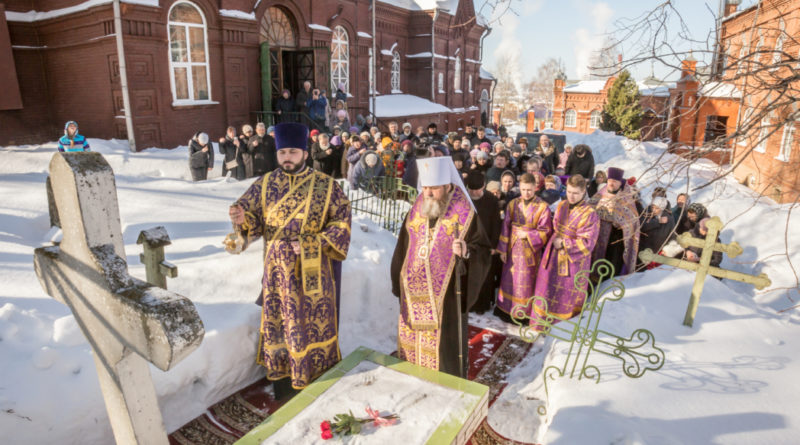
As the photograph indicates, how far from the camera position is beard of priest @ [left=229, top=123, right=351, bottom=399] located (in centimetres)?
356

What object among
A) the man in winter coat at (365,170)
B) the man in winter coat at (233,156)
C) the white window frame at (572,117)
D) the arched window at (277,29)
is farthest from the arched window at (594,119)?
the man in winter coat at (233,156)

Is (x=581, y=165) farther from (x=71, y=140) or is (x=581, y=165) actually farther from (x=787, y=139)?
(x=71, y=140)

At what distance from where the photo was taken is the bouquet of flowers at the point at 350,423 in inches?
101

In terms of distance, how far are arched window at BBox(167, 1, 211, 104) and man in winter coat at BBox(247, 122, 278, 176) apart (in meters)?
3.43

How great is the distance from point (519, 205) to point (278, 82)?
1067 cm

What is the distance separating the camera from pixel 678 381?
3.39 m

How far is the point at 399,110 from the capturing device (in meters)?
20.3

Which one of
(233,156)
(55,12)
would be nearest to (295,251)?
(233,156)

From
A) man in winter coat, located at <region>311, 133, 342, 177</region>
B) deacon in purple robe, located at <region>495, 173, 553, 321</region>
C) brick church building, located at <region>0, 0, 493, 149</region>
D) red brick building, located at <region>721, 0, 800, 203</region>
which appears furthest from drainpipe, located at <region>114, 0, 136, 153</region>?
red brick building, located at <region>721, 0, 800, 203</region>

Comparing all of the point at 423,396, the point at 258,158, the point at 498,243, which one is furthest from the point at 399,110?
the point at 423,396

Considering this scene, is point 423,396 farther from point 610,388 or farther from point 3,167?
point 3,167

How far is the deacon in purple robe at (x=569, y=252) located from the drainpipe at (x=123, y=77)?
370 inches

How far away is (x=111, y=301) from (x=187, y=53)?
11.7 metres

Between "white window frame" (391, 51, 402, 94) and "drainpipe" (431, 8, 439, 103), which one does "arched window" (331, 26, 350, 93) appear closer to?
"white window frame" (391, 51, 402, 94)
